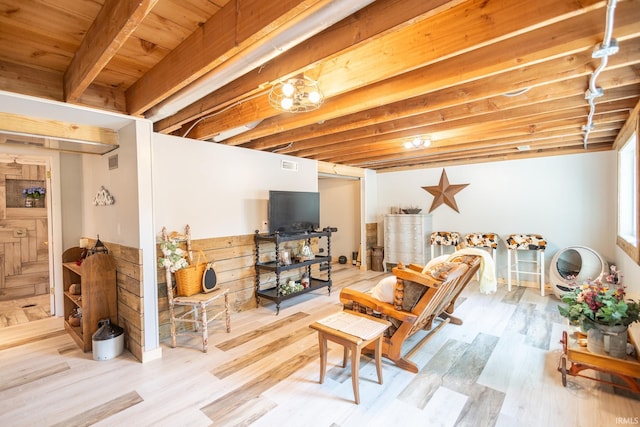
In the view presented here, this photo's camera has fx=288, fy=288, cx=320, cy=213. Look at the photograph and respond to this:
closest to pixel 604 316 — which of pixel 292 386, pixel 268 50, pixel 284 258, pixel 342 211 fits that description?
pixel 292 386

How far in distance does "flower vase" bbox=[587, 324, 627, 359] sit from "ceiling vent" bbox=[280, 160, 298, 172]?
13.1 ft

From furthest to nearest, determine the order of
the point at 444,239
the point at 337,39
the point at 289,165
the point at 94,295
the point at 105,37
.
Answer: the point at 444,239, the point at 289,165, the point at 94,295, the point at 337,39, the point at 105,37

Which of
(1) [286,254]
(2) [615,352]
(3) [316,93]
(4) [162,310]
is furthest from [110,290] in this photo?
(2) [615,352]

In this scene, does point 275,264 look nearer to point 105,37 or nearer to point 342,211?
point 105,37

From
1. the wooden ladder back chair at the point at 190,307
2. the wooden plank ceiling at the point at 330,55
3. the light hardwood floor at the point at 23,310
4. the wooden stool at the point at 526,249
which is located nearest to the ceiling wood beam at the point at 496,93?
the wooden plank ceiling at the point at 330,55

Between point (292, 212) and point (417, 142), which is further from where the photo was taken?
point (292, 212)

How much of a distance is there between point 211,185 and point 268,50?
254cm

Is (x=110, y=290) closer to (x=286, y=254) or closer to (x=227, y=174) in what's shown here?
(x=227, y=174)

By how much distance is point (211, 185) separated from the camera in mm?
3738

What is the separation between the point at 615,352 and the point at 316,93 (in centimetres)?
301

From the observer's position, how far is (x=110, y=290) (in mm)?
3074

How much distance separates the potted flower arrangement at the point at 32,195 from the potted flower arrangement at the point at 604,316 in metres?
7.32

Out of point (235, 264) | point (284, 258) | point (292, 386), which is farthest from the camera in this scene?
point (284, 258)

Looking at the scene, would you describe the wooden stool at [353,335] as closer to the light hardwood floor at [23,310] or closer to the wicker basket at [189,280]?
the wicker basket at [189,280]
